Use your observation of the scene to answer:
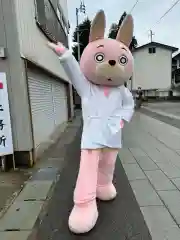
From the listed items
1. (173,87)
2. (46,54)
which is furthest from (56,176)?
(173,87)

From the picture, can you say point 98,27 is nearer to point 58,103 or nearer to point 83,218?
point 83,218

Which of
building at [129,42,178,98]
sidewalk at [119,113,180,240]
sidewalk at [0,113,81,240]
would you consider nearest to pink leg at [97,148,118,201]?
sidewalk at [119,113,180,240]

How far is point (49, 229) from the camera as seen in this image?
10.2 ft

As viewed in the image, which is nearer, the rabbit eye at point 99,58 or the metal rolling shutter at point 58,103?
the rabbit eye at point 99,58

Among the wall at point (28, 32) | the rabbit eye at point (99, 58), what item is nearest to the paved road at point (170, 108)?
the wall at point (28, 32)

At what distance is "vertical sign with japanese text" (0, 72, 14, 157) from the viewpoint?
5227mm

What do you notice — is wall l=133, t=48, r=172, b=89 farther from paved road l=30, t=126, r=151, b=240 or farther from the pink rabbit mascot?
the pink rabbit mascot

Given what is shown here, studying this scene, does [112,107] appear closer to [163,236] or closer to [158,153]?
[163,236]

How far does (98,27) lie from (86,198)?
212 cm

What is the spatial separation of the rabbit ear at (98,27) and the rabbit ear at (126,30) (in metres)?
0.25

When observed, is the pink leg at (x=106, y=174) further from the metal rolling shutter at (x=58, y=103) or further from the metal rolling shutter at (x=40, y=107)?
the metal rolling shutter at (x=58, y=103)

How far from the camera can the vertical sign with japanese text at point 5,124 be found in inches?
206

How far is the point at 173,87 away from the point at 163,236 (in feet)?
141

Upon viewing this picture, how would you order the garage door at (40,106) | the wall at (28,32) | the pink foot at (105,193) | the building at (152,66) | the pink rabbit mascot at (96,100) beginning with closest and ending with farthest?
1. the pink rabbit mascot at (96,100)
2. the pink foot at (105,193)
3. the wall at (28,32)
4. the garage door at (40,106)
5. the building at (152,66)
